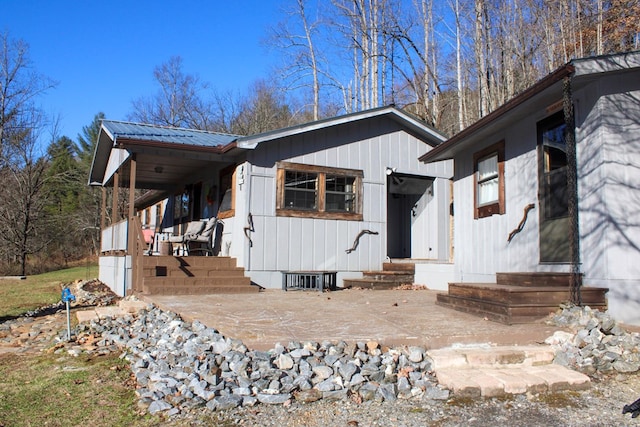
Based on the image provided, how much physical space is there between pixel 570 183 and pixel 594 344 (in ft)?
6.82

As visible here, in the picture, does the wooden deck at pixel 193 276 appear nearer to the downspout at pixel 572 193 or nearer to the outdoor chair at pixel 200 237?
the outdoor chair at pixel 200 237

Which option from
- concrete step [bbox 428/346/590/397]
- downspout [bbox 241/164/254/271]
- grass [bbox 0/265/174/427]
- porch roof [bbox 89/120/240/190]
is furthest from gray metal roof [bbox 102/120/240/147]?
concrete step [bbox 428/346/590/397]

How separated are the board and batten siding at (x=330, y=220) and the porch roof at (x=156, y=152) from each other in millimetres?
996

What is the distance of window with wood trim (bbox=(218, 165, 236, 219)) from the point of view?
10336 mm

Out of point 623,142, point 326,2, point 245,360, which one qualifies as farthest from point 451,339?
point 326,2

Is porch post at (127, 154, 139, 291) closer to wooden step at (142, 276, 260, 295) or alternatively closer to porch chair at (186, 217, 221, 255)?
wooden step at (142, 276, 260, 295)

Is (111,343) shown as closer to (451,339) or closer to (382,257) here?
(451,339)

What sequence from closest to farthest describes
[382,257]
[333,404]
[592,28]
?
[333,404], [382,257], [592,28]

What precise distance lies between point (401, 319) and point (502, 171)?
11.1 feet

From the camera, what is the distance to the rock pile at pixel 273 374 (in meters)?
3.53

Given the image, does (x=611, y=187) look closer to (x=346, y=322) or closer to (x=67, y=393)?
(x=346, y=322)

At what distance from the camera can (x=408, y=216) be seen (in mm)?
13047

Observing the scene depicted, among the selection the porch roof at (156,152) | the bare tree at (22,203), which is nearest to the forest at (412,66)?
the bare tree at (22,203)

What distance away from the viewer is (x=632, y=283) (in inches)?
209
